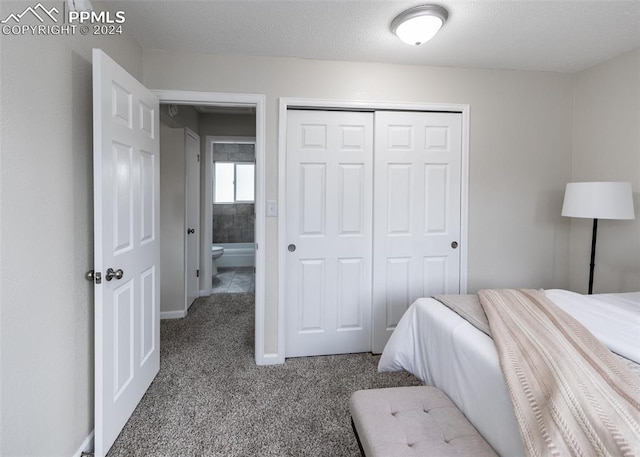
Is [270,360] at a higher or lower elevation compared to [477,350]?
lower

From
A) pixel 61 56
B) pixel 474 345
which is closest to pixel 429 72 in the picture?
pixel 474 345

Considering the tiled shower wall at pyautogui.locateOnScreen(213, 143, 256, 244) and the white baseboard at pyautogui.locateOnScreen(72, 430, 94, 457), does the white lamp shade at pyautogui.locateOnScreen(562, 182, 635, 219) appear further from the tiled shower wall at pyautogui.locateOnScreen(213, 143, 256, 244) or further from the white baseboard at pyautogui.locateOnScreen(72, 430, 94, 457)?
the tiled shower wall at pyautogui.locateOnScreen(213, 143, 256, 244)

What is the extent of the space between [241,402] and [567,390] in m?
1.75

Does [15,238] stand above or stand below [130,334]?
above

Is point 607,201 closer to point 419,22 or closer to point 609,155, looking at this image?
point 609,155

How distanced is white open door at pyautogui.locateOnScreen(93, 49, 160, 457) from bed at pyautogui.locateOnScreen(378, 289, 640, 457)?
4.82 ft

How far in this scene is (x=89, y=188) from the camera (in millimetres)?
1742

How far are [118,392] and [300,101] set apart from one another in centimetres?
216

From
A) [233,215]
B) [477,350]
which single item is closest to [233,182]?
[233,215]

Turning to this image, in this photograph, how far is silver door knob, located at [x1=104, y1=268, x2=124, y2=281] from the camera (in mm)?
1645

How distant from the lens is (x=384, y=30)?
214 centimetres

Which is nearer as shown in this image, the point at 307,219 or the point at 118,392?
the point at 118,392

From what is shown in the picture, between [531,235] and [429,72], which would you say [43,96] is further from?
[531,235]

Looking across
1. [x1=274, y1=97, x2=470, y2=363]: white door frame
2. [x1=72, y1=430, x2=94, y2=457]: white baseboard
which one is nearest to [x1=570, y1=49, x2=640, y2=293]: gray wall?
[x1=274, y1=97, x2=470, y2=363]: white door frame
